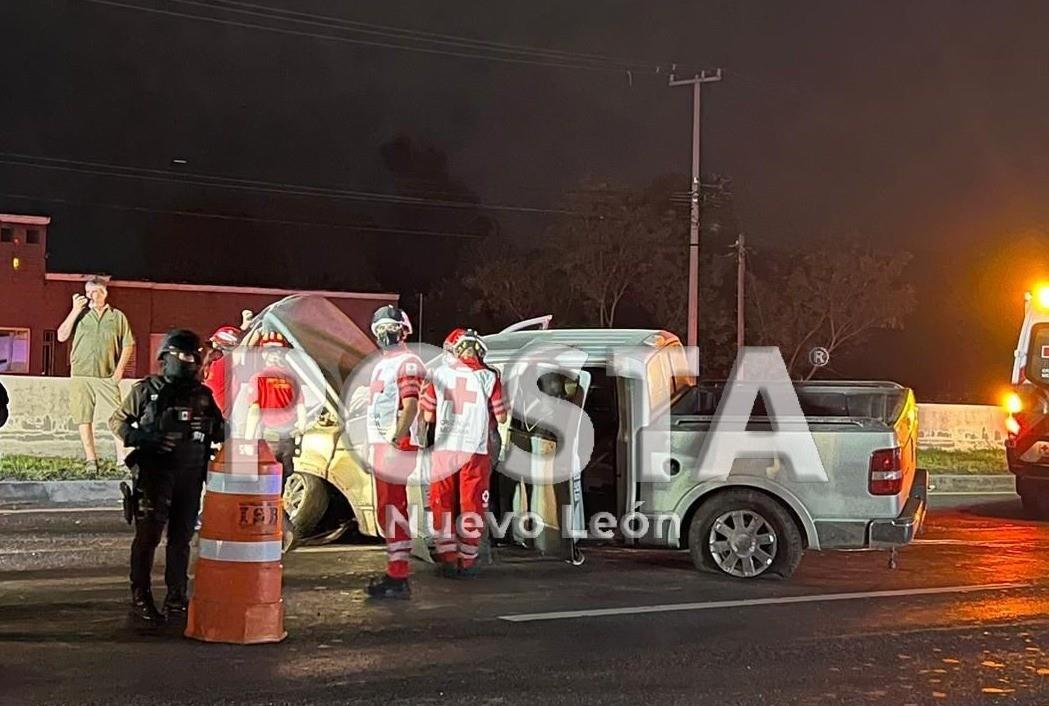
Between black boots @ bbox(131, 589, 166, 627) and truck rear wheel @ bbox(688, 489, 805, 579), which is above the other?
truck rear wheel @ bbox(688, 489, 805, 579)

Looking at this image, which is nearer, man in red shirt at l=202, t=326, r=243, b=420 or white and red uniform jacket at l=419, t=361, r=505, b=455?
white and red uniform jacket at l=419, t=361, r=505, b=455

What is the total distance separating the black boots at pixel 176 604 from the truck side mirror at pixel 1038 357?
1018cm

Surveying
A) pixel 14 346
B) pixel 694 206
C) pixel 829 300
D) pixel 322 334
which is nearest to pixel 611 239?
pixel 829 300

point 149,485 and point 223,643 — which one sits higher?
point 149,485

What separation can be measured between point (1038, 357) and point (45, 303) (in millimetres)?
28033

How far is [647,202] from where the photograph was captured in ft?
135

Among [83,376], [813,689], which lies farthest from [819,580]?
[83,376]

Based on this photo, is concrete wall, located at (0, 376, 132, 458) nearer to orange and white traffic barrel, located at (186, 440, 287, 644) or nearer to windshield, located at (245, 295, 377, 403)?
windshield, located at (245, 295, 377, 403)

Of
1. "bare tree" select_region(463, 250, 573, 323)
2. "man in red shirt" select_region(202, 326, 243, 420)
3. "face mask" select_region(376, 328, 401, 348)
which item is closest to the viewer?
"face mask" select_region(376, 328, 401, 348)

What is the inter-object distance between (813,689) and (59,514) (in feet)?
26.7

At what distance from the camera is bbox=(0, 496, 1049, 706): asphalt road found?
5.77 metres

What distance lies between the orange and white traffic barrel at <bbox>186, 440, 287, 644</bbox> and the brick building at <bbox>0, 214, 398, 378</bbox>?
2820cm

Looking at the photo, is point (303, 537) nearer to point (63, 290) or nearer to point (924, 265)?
point (63, 290)

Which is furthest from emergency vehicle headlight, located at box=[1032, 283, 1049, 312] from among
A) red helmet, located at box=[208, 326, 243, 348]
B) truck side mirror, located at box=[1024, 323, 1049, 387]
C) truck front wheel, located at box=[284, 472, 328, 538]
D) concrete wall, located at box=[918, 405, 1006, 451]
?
red helmet, located at box=[208, 326, 243, 348]
